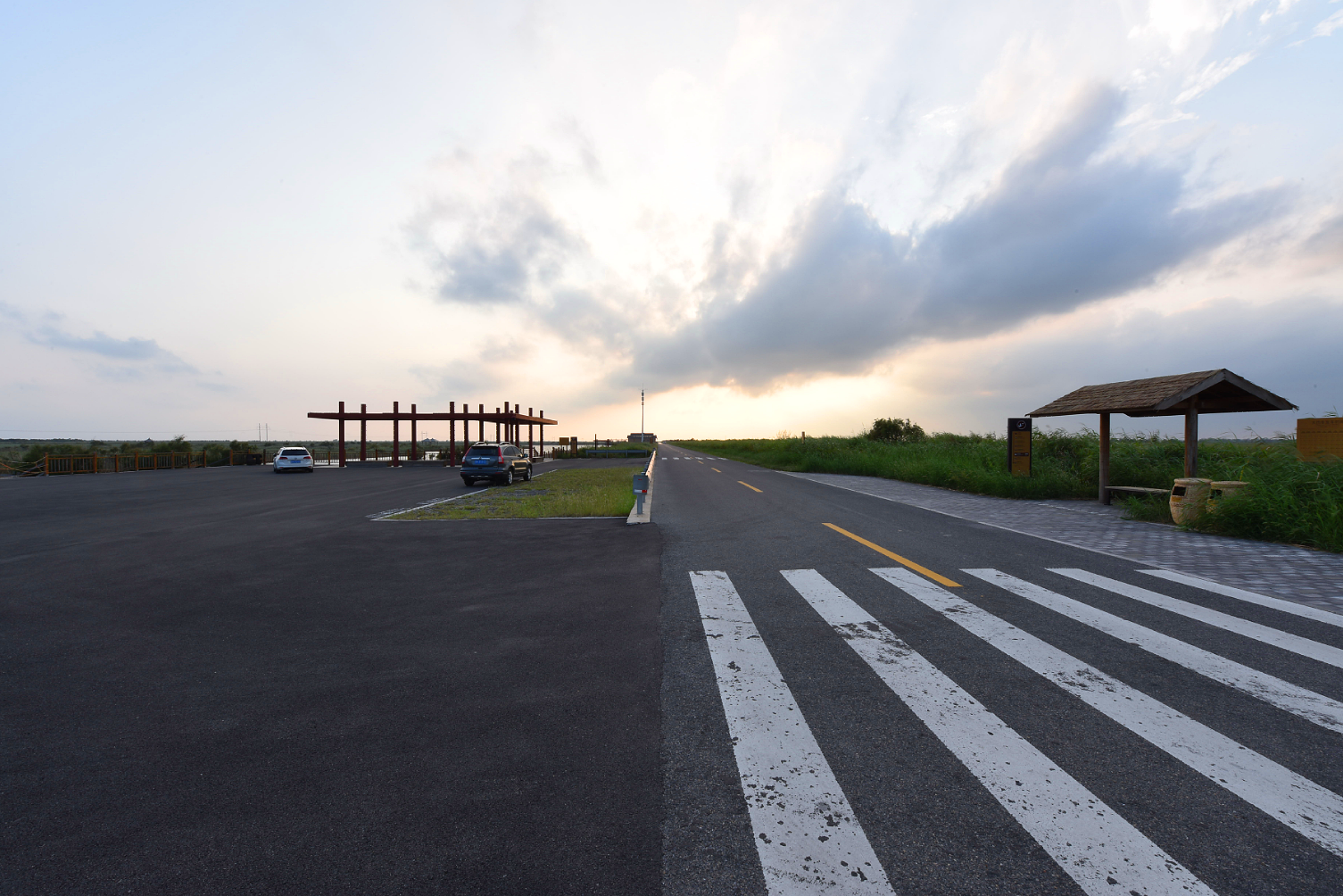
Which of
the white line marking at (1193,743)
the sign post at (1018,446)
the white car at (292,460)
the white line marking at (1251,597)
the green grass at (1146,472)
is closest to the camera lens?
the white line marking at (1193,743)

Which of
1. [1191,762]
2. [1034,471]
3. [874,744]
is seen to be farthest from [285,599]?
[1034,471]

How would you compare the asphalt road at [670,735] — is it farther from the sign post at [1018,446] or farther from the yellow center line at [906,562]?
the sign post at [1018,446]

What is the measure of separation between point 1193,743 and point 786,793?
2387 mm

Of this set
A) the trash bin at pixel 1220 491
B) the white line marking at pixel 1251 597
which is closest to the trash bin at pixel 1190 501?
the trash bin at pixel 1220 491

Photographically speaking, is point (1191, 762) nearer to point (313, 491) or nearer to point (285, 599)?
point (285, 599)

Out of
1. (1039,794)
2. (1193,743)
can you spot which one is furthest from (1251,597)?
(1039,794)

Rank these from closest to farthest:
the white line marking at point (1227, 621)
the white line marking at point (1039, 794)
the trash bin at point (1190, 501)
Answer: the white line marking at point (1039, 794) < the white line marking at point (1227, 621) < the trash bin at point (1190, 501)

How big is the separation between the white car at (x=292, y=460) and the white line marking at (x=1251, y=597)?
3760 centimetres

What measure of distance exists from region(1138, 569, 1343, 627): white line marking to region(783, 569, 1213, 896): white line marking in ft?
13.8

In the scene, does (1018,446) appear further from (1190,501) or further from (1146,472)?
(1190,501)

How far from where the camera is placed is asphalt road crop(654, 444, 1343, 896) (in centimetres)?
221

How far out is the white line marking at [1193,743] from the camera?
2504mm

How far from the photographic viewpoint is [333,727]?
3.37 m

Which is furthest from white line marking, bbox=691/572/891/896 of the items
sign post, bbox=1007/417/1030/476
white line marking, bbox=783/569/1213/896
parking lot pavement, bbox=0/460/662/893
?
sign post, bbox=1007/417/1030/476
